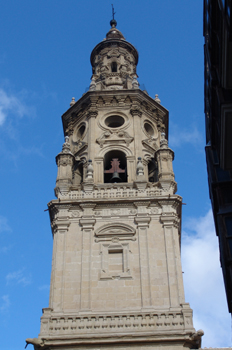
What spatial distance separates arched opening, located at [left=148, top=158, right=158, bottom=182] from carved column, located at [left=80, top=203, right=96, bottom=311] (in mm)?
6316

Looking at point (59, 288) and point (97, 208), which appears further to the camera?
point (97, 208)

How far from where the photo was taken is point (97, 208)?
34.4 meters

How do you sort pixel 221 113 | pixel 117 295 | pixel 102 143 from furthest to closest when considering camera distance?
pixel 102 143 < pixel 117 295 < pixel 221 113

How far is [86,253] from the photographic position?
32.1 metres

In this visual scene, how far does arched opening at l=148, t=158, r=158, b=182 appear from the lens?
3894cm

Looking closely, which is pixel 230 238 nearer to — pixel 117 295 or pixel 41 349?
pixel 117 295

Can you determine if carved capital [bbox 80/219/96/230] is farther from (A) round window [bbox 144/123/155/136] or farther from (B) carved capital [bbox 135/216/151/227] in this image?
(A) round window [bbox 144/123/155/136]

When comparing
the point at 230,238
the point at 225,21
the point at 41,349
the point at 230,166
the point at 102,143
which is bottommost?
the point at 41,349

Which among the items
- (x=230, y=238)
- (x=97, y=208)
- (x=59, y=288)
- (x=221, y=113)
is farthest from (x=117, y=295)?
(x=221, y=113)

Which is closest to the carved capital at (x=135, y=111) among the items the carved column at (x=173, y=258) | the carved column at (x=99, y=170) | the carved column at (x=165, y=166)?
the carved column at (x=165, y=166)

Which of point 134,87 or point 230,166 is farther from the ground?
point 134,87

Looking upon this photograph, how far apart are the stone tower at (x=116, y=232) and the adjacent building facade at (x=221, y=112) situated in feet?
19.4

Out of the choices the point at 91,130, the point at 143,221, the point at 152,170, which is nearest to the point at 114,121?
the point at 91,130

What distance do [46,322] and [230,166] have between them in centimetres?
1294
